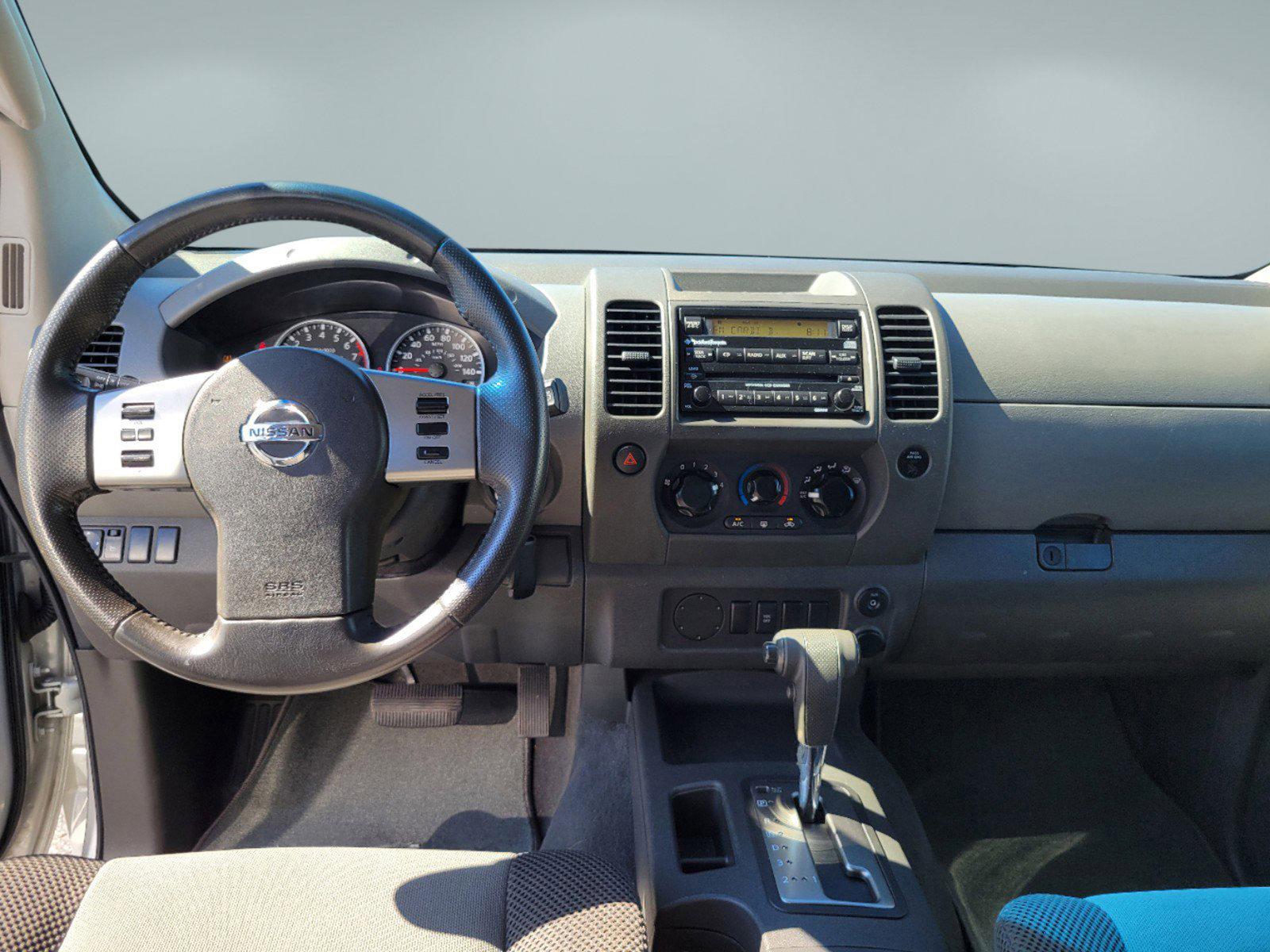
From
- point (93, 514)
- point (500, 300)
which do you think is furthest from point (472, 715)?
point (500, 300)

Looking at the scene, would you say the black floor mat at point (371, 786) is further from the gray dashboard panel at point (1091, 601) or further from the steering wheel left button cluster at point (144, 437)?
the steering wheel left button cluster at point (144, 437)

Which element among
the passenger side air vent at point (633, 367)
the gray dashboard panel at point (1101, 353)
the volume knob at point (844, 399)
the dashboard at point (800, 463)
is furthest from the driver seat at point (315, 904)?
the gray dashboard panel at point (1101, 353)

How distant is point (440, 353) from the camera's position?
1.43m

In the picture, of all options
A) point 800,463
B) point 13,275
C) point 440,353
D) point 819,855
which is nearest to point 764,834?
point 819,855

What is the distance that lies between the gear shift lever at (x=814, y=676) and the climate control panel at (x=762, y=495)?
22 centimetres

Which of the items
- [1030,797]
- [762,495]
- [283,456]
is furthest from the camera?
[1030,797]

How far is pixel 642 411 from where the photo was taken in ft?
4.68

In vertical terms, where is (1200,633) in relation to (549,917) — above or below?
above

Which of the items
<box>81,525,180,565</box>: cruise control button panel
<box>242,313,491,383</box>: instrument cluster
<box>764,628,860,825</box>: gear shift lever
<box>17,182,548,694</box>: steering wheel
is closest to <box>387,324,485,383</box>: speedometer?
<box>242,313,491,383</box>: instrument cluster

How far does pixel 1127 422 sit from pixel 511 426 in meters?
1.10

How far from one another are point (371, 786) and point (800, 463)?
4.32 ft

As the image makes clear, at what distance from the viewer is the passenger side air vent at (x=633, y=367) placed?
143 cm

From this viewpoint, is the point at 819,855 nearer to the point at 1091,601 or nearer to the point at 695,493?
the point at 695,493

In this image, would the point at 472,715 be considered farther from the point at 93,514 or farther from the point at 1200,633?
the point at 1200,633
